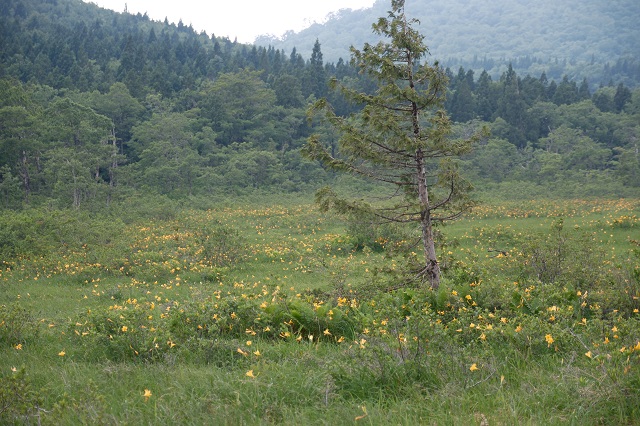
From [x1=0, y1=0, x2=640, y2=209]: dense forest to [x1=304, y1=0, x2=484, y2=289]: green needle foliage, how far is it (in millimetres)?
20548

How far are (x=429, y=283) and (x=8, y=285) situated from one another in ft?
33.0

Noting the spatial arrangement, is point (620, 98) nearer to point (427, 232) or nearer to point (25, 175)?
point (25, 175)

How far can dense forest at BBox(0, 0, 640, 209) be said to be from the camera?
26578 mm

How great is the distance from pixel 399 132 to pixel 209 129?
117ft

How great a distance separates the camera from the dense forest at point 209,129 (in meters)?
26.6

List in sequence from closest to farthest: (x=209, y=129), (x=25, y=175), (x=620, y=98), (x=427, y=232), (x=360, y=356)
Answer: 1. (x=360, y=356)
2. (x=427, y=232)
3. (x=25, y=175)
4. (x=209, y=129)
5. (x=620, y=98)

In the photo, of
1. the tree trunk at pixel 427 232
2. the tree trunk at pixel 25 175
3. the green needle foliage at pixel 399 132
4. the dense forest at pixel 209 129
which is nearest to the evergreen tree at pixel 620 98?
the dense forest at pixel 209 129

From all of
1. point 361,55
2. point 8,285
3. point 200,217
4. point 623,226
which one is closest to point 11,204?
point 200,217

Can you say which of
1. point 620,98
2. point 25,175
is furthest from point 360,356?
point 620,98

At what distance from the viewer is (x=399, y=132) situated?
21.3 ft

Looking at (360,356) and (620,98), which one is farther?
(620,98)

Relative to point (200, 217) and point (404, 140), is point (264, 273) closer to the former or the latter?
point (404, 140)

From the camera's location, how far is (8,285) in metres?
11.3

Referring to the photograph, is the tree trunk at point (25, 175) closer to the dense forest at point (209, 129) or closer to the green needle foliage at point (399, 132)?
the dense forest at point (209, 129)
